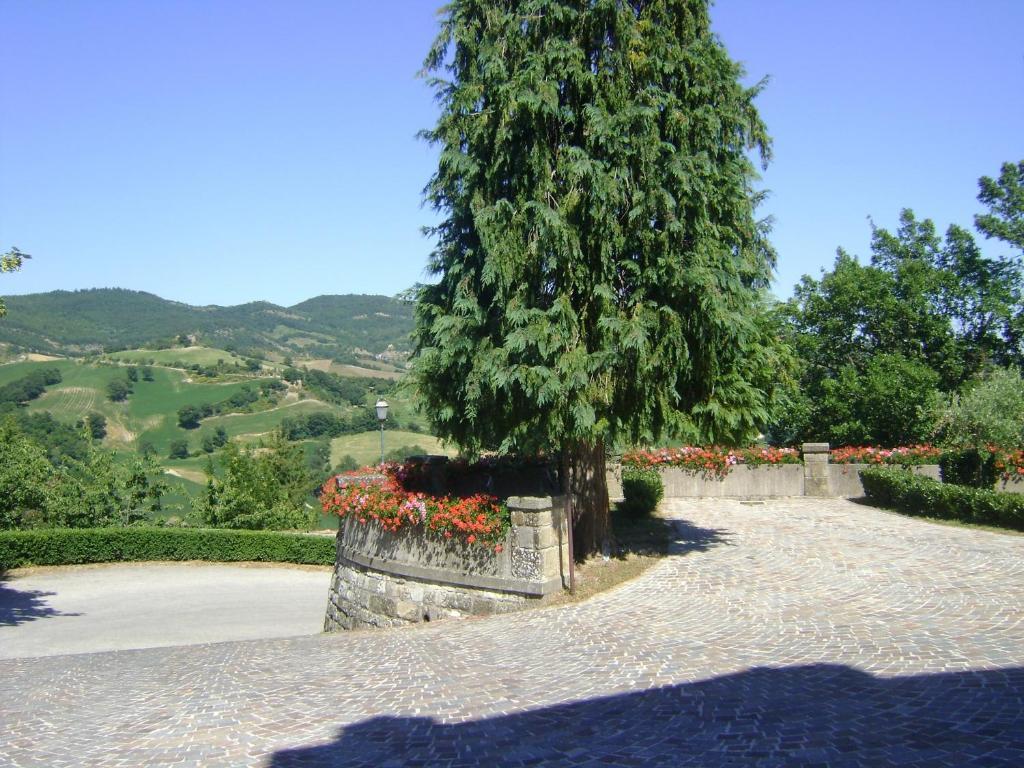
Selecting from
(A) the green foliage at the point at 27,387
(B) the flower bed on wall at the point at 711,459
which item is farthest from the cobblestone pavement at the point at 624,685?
(A) the green foliage at the point at 27,387

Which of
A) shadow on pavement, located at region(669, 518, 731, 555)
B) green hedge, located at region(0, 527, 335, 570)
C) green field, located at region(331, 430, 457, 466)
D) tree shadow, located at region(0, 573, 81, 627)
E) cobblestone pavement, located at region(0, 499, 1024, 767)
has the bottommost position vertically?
tree shadow, located at region(0, 573, 81, 627)

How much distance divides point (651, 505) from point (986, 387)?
10014mm

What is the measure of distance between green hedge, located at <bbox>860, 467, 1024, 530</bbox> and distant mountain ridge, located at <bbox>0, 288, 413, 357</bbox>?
12037cm

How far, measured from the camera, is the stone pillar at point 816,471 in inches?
750

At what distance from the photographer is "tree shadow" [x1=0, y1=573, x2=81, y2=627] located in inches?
690

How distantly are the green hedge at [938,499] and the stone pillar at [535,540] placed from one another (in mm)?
8442

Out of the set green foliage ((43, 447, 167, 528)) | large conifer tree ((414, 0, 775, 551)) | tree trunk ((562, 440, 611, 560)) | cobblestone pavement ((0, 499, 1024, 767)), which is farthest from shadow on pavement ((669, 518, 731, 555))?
green foliage ((43, 447, 167, 528))

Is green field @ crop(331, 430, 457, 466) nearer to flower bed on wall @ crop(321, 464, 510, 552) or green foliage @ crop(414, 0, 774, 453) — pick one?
flower bed on wall @ crop(321, 464, 510, 552)

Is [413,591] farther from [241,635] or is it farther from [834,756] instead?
[834,756]

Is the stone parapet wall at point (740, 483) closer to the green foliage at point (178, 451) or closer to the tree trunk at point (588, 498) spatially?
the tree trunk at point (588, 498)

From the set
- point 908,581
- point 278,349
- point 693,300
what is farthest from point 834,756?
point 278,349

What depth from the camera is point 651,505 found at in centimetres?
1669

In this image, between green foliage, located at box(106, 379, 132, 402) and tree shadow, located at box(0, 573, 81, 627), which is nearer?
tree shadow, located at box(0, 573, 81, 627)

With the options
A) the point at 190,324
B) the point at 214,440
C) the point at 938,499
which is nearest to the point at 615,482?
the point at 938,499
